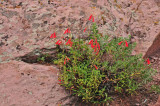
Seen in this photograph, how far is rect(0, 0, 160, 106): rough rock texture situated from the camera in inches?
128

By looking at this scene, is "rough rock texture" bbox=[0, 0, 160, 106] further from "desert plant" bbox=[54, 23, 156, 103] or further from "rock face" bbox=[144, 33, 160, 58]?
"desert plant" bbox=[54, 23, 156, 103]

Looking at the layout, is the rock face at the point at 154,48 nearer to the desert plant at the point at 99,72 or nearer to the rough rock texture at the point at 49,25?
the rough rock texture at the point at 49,25

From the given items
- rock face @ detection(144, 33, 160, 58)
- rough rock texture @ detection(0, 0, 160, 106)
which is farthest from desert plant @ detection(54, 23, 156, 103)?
rock face @ detection(144, 33, 160, 58)

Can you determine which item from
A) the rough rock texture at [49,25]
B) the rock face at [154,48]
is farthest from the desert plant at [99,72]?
the rock face at [154,48]

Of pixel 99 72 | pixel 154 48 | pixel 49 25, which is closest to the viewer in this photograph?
pixel 99 72

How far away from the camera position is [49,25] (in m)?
3.90

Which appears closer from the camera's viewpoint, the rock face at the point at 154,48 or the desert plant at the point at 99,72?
the desert plant at the point at 99,72

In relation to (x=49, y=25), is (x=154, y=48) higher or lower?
lower

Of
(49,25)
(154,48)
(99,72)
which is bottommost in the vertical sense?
(99,72)

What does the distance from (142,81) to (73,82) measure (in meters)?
1.26

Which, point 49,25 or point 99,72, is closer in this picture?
point 99,72

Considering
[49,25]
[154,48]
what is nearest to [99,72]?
[49,25]

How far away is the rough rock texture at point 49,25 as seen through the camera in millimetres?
3258

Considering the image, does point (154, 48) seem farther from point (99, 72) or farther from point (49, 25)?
point (49, 25)
